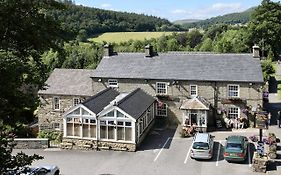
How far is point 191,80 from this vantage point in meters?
32.7

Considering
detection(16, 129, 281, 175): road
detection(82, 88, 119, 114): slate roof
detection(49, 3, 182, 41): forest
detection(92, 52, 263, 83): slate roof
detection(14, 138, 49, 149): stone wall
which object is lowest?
detection(16, 129, 281, 175): road

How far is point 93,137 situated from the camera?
2805 cm

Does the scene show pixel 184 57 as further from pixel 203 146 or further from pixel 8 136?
pixel 8 136

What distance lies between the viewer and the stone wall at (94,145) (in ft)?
89.4

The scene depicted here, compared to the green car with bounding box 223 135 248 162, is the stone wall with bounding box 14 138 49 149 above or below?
below

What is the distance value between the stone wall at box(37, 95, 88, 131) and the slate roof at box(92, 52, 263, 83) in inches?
153

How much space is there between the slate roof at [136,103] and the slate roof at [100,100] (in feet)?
6.02

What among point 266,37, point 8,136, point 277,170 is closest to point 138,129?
point 277,170

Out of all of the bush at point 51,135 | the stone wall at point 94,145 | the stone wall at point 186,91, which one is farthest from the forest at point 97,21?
the stone wall at point 94,145

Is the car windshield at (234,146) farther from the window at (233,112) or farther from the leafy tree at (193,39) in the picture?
the leafy tree at (193,39)

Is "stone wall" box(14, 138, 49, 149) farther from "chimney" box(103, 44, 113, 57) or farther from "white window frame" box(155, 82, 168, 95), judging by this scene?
"chimney" box(103, 44, 113, 57)

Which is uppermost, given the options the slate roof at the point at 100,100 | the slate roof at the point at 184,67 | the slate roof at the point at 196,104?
the slate roof at the point at 184,67

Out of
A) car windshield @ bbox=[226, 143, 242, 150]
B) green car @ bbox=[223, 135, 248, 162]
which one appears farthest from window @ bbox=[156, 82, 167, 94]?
car windshield @ bbox=[226, 143, 242, 150]

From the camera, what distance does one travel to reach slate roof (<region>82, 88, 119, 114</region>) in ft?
93.4
